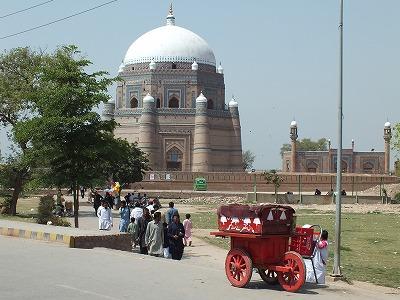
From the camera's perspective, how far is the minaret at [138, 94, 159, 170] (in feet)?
219

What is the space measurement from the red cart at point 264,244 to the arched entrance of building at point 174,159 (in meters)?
57.8


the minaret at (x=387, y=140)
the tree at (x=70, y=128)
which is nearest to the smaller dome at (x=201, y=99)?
the minaret at (x=387, y=140)

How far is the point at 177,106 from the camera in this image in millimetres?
70438

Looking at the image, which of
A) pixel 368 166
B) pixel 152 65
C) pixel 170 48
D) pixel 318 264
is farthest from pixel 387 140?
pixel 318 264

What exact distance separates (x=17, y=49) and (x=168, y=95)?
40.8 metres

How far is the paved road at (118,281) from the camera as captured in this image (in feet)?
29.3

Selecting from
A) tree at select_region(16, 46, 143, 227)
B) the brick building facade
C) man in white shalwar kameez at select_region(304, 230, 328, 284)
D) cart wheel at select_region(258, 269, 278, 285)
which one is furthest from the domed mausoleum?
cart wheel at select_region(258, 269, 278, 285)

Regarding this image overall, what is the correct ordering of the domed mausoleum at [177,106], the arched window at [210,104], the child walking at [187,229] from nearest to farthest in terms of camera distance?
the child walking at [187,229], the domed mausoleum at [177,106], the arched window at [210,104]

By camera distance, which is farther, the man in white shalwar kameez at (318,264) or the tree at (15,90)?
the tree at (15,90)

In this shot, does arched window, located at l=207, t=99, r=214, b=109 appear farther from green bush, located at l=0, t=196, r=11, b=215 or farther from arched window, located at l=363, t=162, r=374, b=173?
green bush, located at l=0, t=196, r=11, b=215

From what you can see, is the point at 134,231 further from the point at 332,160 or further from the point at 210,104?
the point at 332,160

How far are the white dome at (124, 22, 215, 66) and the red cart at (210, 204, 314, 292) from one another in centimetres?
6079

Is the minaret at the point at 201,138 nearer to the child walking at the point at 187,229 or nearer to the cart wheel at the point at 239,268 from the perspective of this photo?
the child walking at the point at 187,229

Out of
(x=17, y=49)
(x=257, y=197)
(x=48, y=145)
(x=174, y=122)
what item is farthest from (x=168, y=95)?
(x=48, y=145)
